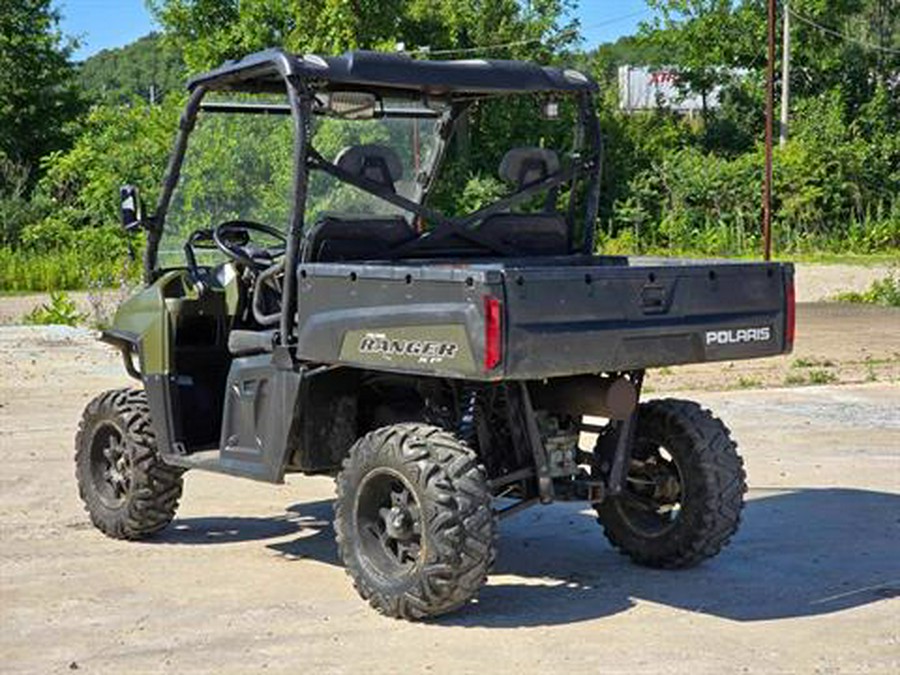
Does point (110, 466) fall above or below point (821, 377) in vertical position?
above

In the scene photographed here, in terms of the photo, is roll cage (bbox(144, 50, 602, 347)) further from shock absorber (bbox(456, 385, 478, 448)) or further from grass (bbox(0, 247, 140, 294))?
grass (bbox(0, 247, 140, 294))

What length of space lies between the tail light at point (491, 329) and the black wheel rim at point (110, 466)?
2.71 meters

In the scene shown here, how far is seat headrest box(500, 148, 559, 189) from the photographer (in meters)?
7.57

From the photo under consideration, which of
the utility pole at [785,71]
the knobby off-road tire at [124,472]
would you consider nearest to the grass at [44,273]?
the knobby off-road tire at [124,472]

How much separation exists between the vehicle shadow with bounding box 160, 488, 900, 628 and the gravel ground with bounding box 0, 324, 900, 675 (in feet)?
0.05

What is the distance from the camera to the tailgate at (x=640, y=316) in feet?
20.0

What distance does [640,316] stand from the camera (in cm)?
646

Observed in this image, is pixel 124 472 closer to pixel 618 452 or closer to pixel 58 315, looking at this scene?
pixel 618 452

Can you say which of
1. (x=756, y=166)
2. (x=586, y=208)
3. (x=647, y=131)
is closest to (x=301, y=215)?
(x=586, y=208)

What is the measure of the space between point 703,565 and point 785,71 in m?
41.0

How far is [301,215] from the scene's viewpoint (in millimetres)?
6973

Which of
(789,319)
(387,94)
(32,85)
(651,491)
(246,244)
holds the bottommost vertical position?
(651,491)

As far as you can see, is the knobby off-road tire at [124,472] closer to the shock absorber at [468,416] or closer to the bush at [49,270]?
the shock absorber at [468,416]

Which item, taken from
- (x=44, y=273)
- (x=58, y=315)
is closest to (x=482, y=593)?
(x=58, y=315)
